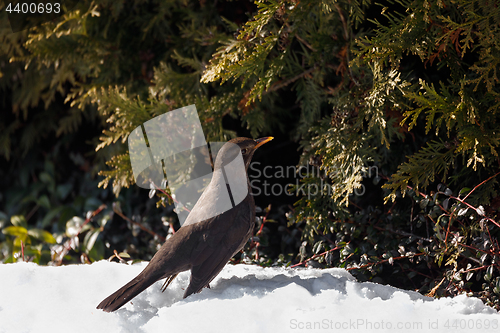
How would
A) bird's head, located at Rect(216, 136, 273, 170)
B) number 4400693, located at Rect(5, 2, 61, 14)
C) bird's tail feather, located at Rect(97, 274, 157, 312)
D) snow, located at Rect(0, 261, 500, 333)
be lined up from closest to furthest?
1. snow, located at Rect(0, 261, 500, 333)
2. bird's tail feather, located at Rect(97, 274, 157, 312)
3. bird's head, located at Rect(216, 136, 273, 170)
4. number 4400693, located at Rect(5, 2, 61, 14)

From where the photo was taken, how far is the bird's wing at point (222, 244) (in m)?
2.02

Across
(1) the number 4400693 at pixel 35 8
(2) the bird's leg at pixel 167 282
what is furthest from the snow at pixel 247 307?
(1) the number 4400693 at pixel 35 8

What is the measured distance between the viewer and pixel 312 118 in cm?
280

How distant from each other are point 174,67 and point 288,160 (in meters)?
1.25

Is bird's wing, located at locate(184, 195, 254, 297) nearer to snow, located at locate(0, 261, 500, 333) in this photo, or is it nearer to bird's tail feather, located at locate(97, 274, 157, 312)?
snow, located at locate(0, 261, 500, 333)

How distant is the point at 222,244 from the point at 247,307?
35 cm

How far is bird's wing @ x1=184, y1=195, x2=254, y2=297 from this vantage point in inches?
79.7

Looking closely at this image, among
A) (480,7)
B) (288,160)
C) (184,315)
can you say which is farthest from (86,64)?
(480,7)

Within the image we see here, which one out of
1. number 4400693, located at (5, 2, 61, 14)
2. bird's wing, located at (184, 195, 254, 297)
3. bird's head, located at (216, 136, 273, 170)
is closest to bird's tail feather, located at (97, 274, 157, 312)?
bird's wing, located at (184, 195, 254, 297)

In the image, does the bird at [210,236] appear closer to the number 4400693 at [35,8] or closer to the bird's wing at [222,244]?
the bird's wing at [222,244]

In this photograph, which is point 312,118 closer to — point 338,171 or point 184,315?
point 338,171

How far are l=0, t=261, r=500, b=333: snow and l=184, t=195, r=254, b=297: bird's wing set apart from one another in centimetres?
9

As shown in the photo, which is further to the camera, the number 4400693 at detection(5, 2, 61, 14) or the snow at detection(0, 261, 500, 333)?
the number 4400693 at detection(5, 2, 61, 14)

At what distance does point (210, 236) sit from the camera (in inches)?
83.6
